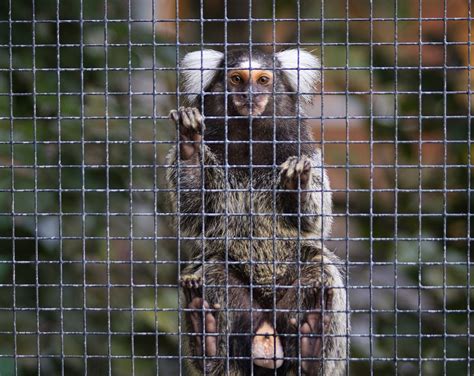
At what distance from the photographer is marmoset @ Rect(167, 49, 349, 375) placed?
3473 millimetres

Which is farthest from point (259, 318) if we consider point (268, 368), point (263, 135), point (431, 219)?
point (431, 219)

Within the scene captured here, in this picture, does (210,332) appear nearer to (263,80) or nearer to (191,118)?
(191,118)

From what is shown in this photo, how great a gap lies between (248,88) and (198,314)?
0.93m

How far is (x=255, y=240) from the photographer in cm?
362

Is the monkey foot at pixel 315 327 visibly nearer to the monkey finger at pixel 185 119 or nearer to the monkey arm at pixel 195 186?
the monkey arm at pixel 195 186

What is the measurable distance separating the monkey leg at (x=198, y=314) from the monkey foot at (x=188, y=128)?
0.46 meters

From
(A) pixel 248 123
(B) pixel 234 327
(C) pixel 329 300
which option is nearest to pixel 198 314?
(B) pixel 234 327

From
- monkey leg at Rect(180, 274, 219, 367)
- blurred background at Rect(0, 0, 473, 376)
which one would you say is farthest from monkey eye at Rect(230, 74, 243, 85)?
monkey leg at Rect(180, 274, 219, 367)

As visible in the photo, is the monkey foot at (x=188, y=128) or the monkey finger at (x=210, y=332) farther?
the monkey finger at (x=210, y=332)

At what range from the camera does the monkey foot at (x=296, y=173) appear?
3436 mm

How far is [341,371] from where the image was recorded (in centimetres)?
397

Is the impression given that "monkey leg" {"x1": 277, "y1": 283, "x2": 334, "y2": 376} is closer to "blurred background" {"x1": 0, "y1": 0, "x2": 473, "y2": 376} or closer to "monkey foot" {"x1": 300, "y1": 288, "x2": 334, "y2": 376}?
"monkey foot" {"x1": 300, "y1": 288, "x2": 334, "y2": 376}

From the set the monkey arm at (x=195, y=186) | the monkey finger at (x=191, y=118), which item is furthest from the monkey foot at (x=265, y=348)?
the monkey finger at (x=191, y=118)

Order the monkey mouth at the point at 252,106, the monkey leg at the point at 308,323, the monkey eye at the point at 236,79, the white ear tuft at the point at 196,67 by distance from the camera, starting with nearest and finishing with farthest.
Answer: the monkey leg at the point at 308,323
the monkey mouth at the point at 252,106
the monkey eye at the point at 236,79
the white ear tuft at the point at 196,67
